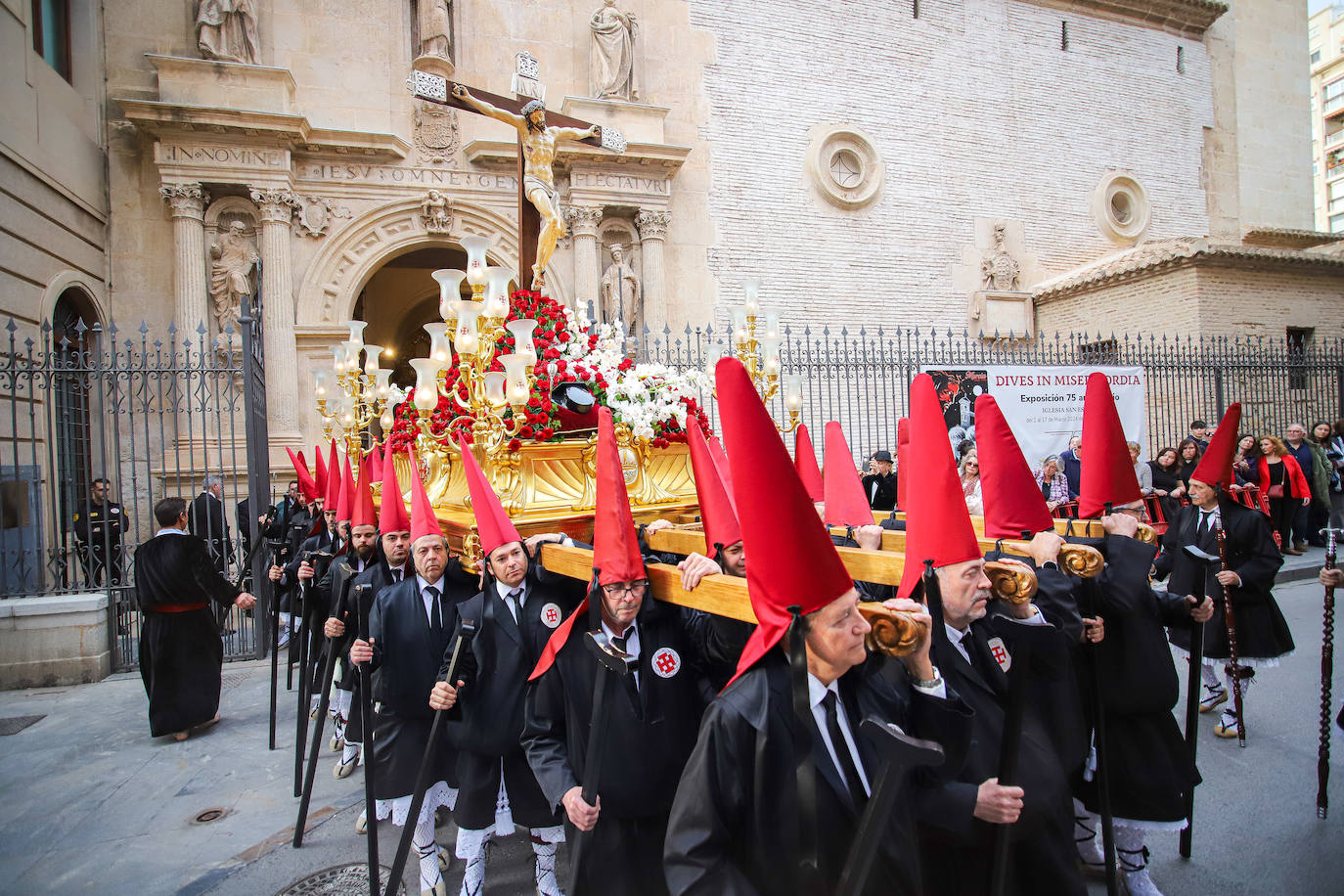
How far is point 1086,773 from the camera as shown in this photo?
2924 millimetres

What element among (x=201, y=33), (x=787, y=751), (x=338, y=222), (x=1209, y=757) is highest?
(x=201, y=33)

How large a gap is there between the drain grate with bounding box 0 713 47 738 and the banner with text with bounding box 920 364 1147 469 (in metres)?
10.4

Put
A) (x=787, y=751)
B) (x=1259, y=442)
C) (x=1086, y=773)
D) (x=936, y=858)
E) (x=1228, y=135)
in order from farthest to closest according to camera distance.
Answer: (x=1228, y=135), (x=1259, y=442), (x=1086, y=773), (x=936, y=858), (x=787, y=751)

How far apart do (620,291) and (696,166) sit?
3003mm

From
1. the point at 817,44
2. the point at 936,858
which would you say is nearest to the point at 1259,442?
the point at 936,858

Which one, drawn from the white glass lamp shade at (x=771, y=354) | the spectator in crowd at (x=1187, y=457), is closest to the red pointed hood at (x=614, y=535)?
the white glass lamp shade at (x=771, y=354)

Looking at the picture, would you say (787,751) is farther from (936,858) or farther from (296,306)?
(296,306)

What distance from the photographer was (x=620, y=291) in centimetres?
1234

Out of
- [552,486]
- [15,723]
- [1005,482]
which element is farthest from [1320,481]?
[15,723]

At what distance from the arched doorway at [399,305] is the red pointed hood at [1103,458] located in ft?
41.3

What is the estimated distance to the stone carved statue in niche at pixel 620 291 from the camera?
1219cm

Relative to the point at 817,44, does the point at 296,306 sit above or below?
below

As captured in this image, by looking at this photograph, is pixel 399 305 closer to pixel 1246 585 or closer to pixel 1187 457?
pixel 1187 457

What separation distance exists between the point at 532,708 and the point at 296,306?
10369 millimetres
